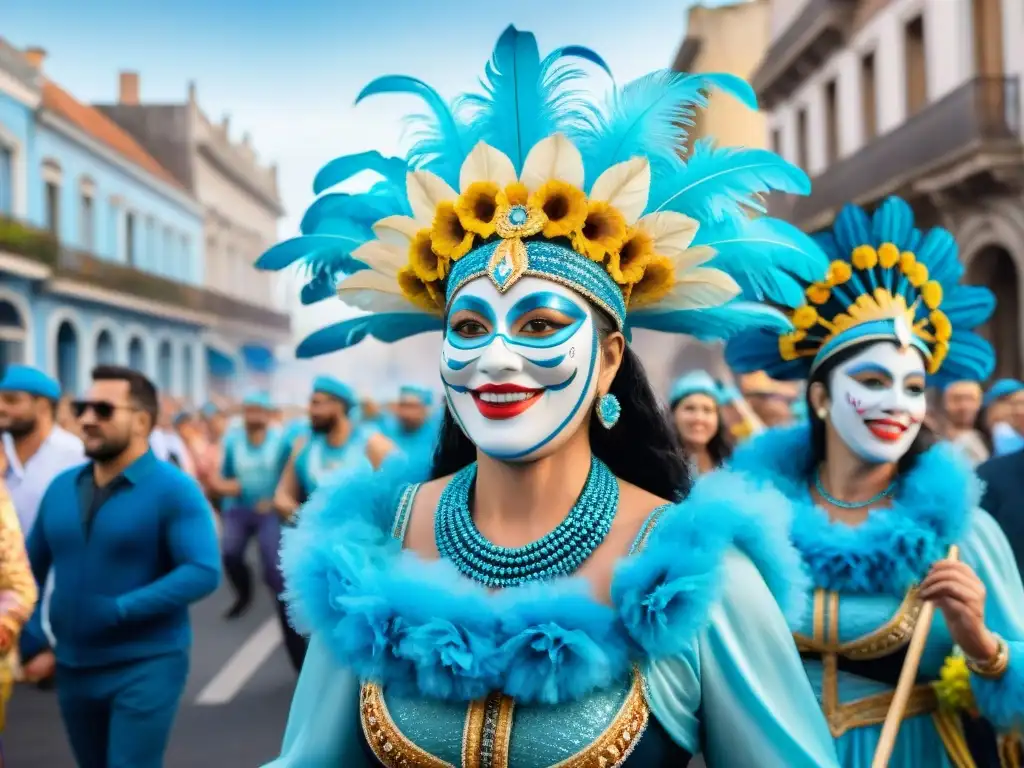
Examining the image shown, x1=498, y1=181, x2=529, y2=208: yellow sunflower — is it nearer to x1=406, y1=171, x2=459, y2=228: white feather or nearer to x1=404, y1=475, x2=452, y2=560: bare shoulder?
x1=406, y1=171, x2=459, y2=228: white feather

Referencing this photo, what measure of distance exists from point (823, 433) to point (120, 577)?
2.52m

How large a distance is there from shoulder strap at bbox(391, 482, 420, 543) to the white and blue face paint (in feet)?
0.94

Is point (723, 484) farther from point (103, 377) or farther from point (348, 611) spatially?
point (103, 377)

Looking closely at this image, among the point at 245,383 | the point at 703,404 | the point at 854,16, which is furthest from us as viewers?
the point at 245,383

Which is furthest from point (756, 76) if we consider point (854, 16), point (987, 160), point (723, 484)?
point (723, 484)

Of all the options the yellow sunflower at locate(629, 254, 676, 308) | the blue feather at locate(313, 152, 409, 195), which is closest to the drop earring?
the yellow sunflower at locate(629, 254, 676, 308)

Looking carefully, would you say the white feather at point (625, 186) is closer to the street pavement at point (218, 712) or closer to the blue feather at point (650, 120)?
the blue feather at point (650, 120)

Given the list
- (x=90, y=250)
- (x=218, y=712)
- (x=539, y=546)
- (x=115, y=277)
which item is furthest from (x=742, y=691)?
(x=115, y=277)

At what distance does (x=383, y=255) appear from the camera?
2.55m

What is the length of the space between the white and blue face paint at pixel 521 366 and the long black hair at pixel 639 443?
26 cm

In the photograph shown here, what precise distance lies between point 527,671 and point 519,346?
23.1 inches

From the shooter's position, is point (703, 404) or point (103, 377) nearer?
point (103, 377)

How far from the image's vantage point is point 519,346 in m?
2.33

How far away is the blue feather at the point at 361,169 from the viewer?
265 cm
